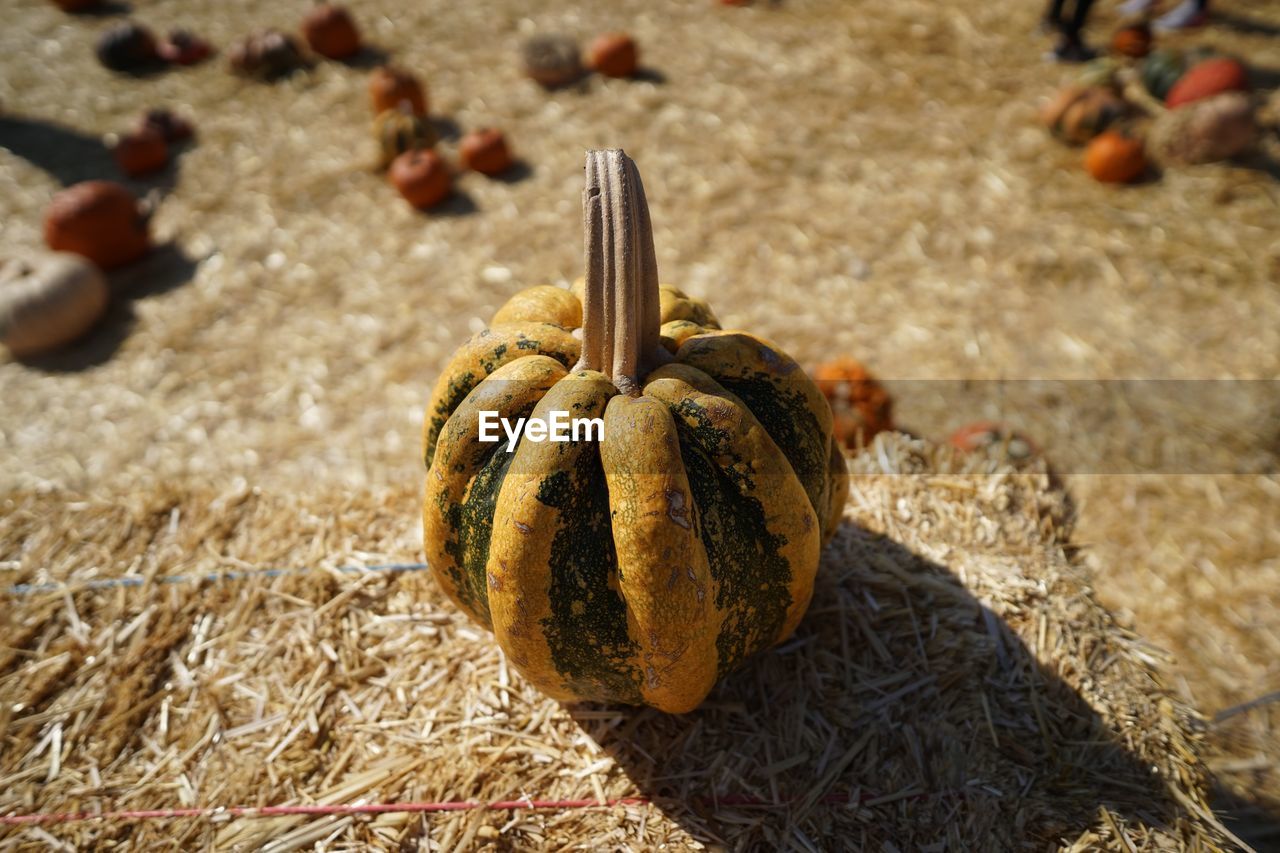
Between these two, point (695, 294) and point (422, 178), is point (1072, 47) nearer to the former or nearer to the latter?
point (695, 294)

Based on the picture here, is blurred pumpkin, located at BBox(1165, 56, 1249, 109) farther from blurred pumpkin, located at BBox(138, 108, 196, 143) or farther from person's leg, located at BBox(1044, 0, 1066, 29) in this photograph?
blurred pumpkin, located at BBox(138, 108, 196, 143)

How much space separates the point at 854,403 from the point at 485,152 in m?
4.04

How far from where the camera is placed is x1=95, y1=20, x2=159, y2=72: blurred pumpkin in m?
8.01

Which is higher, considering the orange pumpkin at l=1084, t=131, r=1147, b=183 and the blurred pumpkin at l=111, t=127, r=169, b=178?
the orange pumpkin at l=1084, t=131, r=1147, b=183

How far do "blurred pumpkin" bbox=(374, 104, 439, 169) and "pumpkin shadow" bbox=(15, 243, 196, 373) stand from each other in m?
1.86


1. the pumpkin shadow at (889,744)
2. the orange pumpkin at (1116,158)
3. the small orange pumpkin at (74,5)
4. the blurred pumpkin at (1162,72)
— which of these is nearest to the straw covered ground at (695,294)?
the pumpkin shadow at (889,744)

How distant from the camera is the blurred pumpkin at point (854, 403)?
163 inches

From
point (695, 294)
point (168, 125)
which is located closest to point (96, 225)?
point (168, 125)

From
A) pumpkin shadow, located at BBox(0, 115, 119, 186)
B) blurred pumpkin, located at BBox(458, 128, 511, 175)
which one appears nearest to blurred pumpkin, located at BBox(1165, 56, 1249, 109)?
blurred pumpkin, located at BBox(458, 128, 511, 175)

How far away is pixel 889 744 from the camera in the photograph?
2.39 m

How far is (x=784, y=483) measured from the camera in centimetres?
195

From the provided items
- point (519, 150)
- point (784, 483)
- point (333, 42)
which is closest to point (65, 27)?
point (333, 42)

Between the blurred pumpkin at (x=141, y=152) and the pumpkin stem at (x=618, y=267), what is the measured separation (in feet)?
21.8

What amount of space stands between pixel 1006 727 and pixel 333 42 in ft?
29.0
